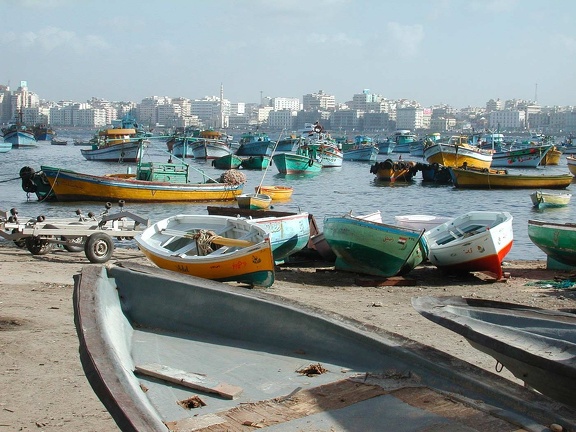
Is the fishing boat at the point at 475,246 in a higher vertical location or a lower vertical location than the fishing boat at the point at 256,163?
higher

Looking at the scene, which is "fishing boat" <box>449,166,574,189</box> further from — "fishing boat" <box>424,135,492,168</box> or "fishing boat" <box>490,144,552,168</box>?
"fishing boat" <box>490,144,552,168</box>

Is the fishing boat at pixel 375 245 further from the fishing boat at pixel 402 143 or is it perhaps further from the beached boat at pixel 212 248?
the fishing boat at pixel 402 143

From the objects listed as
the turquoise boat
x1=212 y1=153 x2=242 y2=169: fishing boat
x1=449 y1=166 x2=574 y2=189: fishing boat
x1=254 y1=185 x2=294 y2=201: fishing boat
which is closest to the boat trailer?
x1=254 y1=185 x2=294 y2=201: fishing boat

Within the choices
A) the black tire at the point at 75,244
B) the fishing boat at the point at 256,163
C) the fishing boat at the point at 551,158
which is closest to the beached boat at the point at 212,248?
the black tire at the point at 75,244

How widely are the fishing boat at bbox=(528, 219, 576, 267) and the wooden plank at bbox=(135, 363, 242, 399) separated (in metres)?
10.4

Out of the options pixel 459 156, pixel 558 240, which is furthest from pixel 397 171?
pixel 558 240

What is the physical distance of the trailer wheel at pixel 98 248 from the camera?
13195 mm

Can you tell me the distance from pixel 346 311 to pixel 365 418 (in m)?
5.68

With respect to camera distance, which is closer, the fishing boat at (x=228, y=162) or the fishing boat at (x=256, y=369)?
the fishing boat at (x=256, y=369)

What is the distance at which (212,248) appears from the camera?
1184 centimetres

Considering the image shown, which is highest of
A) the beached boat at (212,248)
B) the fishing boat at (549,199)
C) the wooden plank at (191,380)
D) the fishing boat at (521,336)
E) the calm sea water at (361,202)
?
the fishing boat at (521,336)

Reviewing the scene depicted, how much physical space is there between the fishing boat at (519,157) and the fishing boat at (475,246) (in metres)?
45.6

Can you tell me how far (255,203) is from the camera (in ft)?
66.5

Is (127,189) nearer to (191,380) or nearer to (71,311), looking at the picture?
(71,311)
